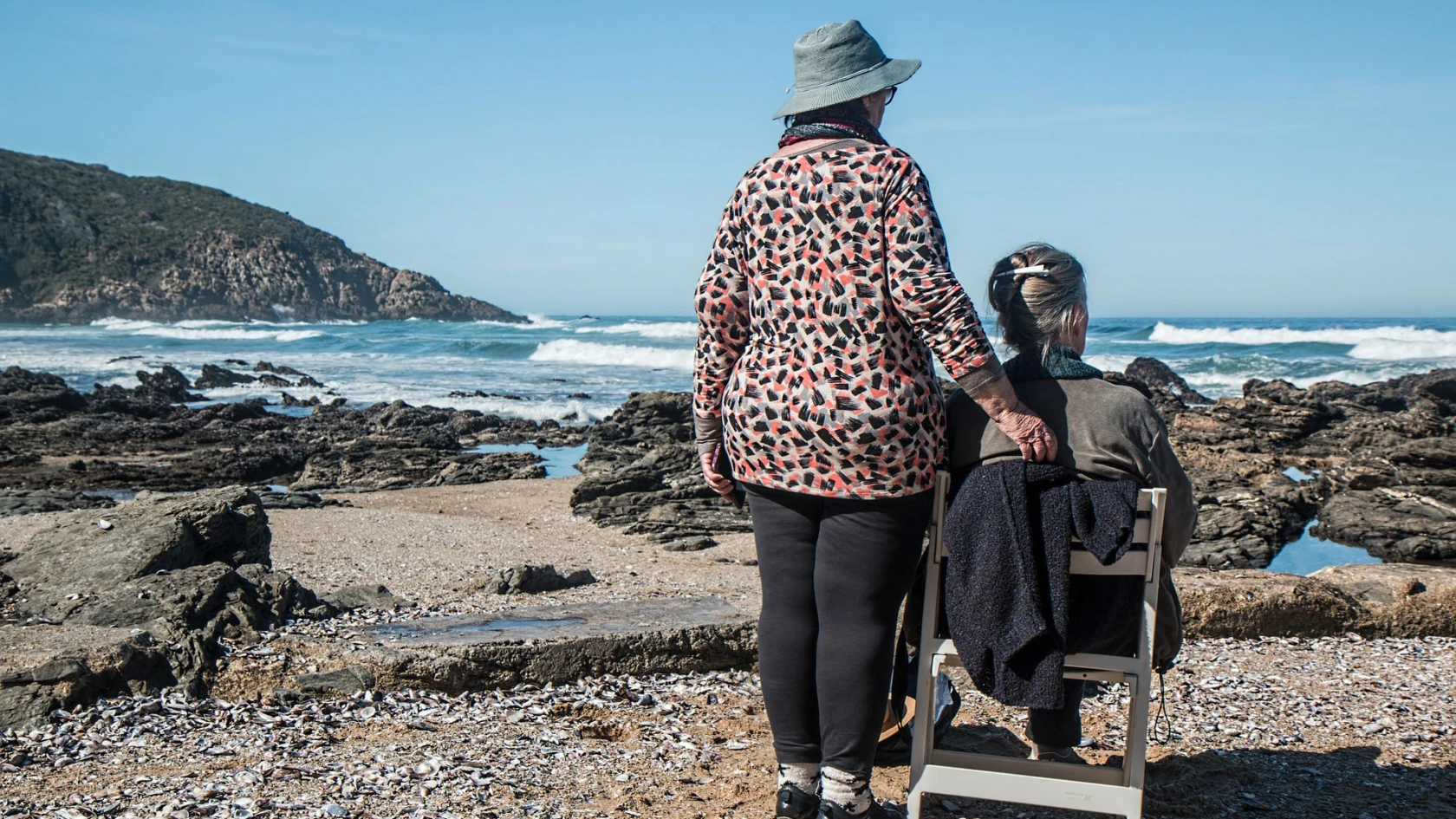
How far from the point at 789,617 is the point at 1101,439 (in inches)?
33.4

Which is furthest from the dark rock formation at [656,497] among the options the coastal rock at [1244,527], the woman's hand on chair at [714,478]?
the woman's hand on chair at [714,478]

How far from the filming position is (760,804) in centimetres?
303

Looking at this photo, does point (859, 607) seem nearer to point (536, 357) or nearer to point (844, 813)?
point (844, 813)

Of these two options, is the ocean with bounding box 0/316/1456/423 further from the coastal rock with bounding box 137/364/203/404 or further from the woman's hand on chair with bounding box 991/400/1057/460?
the woman's hand on chair with bounding box 991/400/1057/460

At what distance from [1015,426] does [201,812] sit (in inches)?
88.7

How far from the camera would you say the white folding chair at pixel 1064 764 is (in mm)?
2496

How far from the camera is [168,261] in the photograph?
255 feet

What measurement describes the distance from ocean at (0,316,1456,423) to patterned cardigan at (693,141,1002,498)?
19250mm

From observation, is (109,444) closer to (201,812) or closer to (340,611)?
(340,611)

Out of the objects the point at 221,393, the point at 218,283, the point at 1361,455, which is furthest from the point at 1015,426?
the point at 218,283

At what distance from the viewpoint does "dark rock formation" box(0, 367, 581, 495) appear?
1358cm

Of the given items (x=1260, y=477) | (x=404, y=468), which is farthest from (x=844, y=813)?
(x=404, y=468)

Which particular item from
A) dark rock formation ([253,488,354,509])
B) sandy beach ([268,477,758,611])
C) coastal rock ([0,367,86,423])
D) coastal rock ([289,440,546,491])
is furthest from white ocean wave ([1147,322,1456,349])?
coastal rock ([0,367,86,423])

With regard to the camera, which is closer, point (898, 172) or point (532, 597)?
point (898, 172)
